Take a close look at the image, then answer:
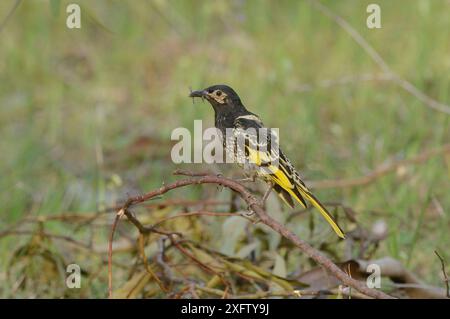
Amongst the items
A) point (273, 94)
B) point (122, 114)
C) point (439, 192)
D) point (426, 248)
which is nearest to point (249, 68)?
point (273, 94)

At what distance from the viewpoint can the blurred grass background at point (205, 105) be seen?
5098 mm

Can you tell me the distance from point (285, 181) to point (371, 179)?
1968 mm

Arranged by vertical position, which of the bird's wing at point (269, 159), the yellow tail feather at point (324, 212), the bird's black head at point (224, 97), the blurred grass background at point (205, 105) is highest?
the blurred grass background at point (205, 105)

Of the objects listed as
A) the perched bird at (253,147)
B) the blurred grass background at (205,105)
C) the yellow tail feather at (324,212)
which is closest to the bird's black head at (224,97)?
the perched bird at (253,147)

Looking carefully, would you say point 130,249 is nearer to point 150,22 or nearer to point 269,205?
point 269,205

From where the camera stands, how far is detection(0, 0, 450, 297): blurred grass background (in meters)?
5.10

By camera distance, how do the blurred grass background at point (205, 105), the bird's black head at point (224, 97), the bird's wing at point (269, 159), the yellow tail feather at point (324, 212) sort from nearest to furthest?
the yellow tail feather at point (324, 212)
the bird's wing at point (269, 159)
the bird's black head at point (224, 97)
the blurred grass background at point (205, 105)

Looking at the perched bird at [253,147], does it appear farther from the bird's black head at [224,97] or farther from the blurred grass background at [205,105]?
Result: the blurred grass background at [205,105]

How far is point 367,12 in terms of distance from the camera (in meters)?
6.52

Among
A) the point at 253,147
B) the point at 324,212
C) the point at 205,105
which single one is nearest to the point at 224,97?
the point at 253,147

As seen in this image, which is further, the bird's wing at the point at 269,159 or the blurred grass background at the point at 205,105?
the blurred grass background at the point at 205,105

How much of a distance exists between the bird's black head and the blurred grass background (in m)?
1.31

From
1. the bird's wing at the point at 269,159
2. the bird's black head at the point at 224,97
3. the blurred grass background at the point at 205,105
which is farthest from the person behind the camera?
the blurred grass background at the point at 205,105

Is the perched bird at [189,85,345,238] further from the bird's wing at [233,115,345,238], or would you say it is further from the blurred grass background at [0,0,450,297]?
the blurred grass background at [0,0,450,297]
